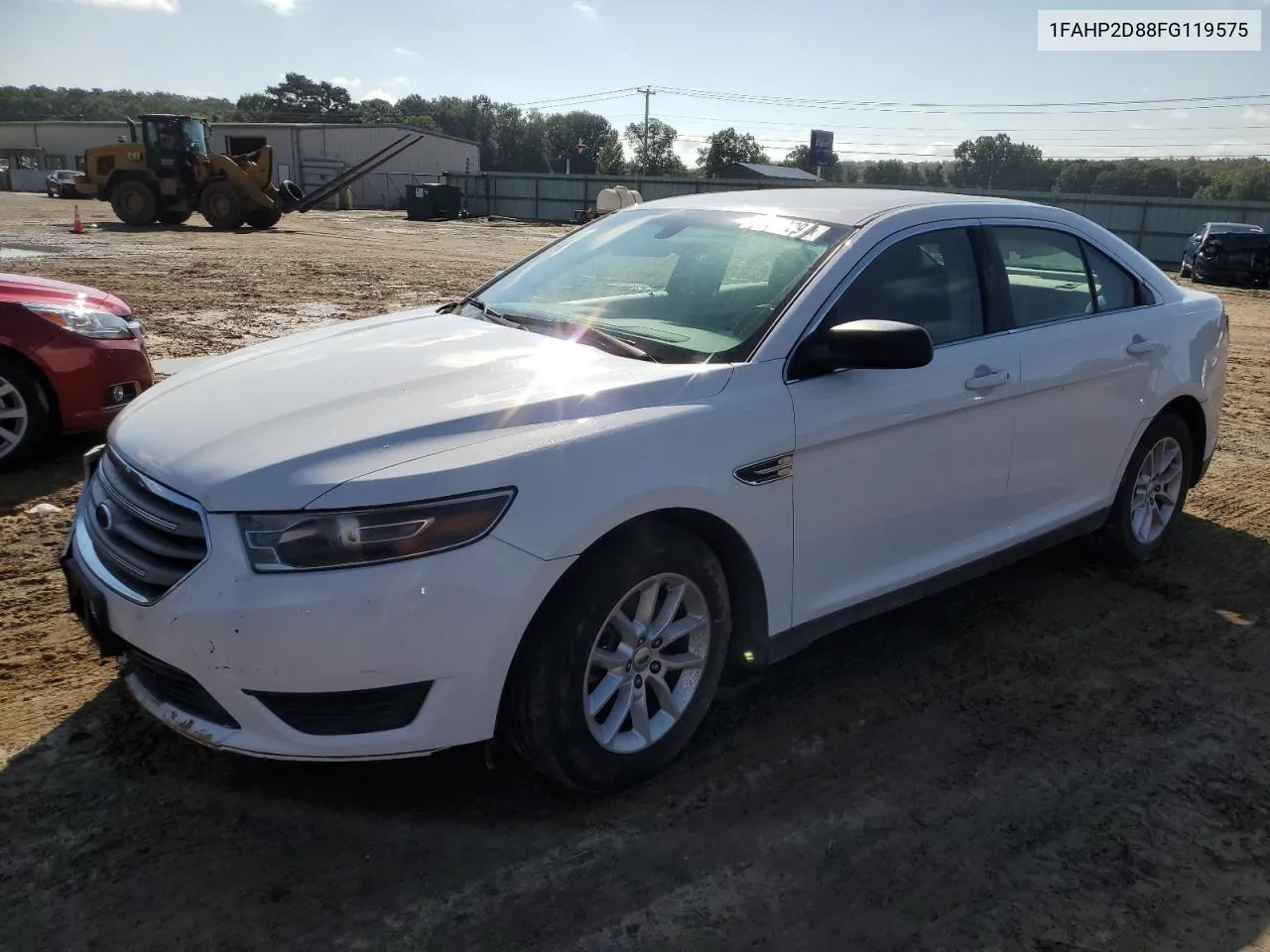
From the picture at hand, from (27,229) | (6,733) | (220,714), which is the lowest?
(6,733)

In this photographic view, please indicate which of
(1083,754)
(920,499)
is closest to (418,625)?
(920,499)

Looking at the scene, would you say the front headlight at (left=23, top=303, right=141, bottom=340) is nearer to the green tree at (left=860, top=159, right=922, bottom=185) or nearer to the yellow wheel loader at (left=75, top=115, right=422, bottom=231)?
the yellow wheel loader at (left=75, top=115, right=422, bottom=231)

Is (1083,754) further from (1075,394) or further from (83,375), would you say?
(83,375)

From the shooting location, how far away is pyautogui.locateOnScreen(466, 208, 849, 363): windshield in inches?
130

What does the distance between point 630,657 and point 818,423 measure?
3.11 ft

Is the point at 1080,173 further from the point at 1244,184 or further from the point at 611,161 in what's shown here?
the point at 611,161

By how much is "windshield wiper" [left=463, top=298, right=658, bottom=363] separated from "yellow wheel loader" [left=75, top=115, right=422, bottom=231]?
26787 millimetres

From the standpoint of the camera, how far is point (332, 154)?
213 feet

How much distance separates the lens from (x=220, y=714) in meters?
2.55

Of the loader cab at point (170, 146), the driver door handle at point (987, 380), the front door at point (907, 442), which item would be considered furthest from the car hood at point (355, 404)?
the loader cab at point (170, 146)

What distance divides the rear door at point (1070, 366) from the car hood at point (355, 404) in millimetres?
1600

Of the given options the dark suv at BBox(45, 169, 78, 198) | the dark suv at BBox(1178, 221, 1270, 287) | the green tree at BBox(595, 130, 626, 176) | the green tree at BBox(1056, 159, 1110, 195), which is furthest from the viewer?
the green tree at BBox(595, 130, 626, 176)

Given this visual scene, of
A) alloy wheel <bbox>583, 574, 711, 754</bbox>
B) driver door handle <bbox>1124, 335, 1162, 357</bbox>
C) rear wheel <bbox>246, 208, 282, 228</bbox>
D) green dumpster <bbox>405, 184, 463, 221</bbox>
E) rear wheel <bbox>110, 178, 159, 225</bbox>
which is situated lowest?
alloy wheel <bbox>583, 574, 711, 754</bbox>

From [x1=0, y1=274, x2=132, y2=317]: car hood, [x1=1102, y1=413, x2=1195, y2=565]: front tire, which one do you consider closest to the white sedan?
[x1=1102, y1=413, x2=1195, y2=565]: front tire
